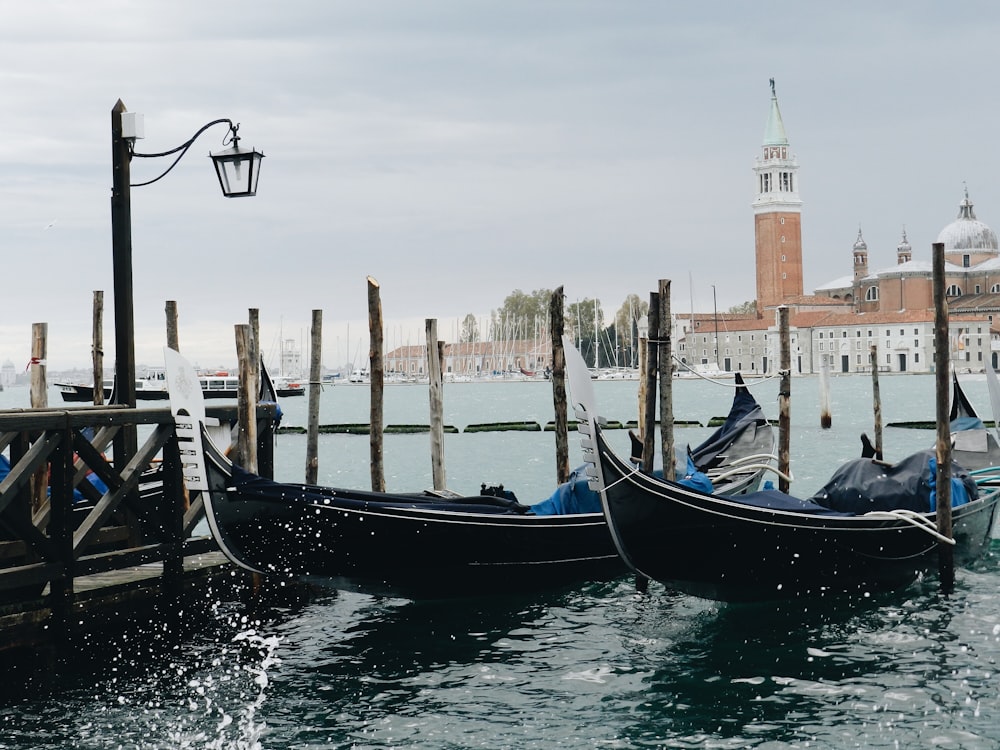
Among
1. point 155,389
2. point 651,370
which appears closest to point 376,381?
point 651,370

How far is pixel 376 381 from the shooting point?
913 centimetres

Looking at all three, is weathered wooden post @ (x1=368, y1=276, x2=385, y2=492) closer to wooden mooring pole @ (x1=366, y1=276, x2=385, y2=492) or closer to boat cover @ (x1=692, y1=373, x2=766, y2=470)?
wooden mooring pole @ (x1=366, y1=276, x2=385, y2=492)

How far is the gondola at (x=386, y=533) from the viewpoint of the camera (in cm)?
586

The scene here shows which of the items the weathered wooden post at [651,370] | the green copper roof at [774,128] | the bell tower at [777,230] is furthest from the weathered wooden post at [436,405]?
the green copper roof at [774,128]

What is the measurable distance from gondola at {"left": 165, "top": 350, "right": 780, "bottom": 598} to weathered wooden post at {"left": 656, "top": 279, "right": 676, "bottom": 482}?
0.83 meters

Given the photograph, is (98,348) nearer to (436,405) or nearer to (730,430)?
(436,405)

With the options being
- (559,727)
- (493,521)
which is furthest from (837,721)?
(493,521)

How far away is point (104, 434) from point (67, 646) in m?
1.02

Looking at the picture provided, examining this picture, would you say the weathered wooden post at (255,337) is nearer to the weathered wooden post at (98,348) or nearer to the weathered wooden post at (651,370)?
the weathered wooden post at (98,348)

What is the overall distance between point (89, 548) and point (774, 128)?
83159 millimetres

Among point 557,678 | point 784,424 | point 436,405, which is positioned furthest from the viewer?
point 784,424

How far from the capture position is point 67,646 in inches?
214

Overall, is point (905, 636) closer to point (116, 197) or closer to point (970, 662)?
point (970, 662)

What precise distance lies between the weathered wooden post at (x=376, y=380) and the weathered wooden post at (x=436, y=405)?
0.39m
